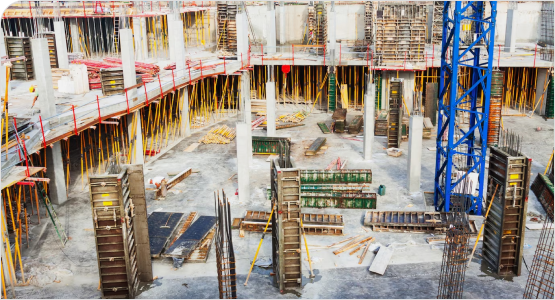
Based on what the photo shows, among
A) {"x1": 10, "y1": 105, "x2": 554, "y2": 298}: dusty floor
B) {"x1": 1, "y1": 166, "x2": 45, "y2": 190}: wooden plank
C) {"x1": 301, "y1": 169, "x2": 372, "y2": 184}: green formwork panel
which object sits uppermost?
{"x1": 1, "y1": 166, "x2": 45, "y2": 190}: wooden plank

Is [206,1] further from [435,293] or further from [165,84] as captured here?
[435,293]

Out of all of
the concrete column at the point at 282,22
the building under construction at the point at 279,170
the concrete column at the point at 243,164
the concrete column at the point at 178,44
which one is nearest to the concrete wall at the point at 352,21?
the concrete column at the point at 282,22

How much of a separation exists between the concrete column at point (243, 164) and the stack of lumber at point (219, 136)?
757 cm

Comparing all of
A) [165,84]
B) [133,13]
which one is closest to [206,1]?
[133,13]

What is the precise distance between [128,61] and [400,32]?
15479mm

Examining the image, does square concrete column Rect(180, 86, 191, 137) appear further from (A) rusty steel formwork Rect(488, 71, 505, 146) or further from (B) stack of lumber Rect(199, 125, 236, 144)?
(A) rusty steel formwork Rect(488, 71, 505, 146)

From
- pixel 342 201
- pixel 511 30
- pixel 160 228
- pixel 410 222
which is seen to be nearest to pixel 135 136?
pixel 160 228

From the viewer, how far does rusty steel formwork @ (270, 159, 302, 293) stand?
1441 centimetres

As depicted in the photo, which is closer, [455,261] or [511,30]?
[455,261]

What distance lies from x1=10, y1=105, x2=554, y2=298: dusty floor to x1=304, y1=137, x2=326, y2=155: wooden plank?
1.10 metres

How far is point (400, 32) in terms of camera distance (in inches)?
1255

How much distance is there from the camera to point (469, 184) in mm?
19453

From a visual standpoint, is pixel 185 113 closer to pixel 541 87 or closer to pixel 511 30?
pixel 541 87

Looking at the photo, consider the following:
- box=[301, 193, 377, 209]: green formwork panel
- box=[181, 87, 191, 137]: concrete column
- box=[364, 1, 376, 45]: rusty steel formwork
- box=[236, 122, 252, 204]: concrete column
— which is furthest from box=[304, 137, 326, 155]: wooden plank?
box=[364, 1, 376, 45]: rusty steel formwork
